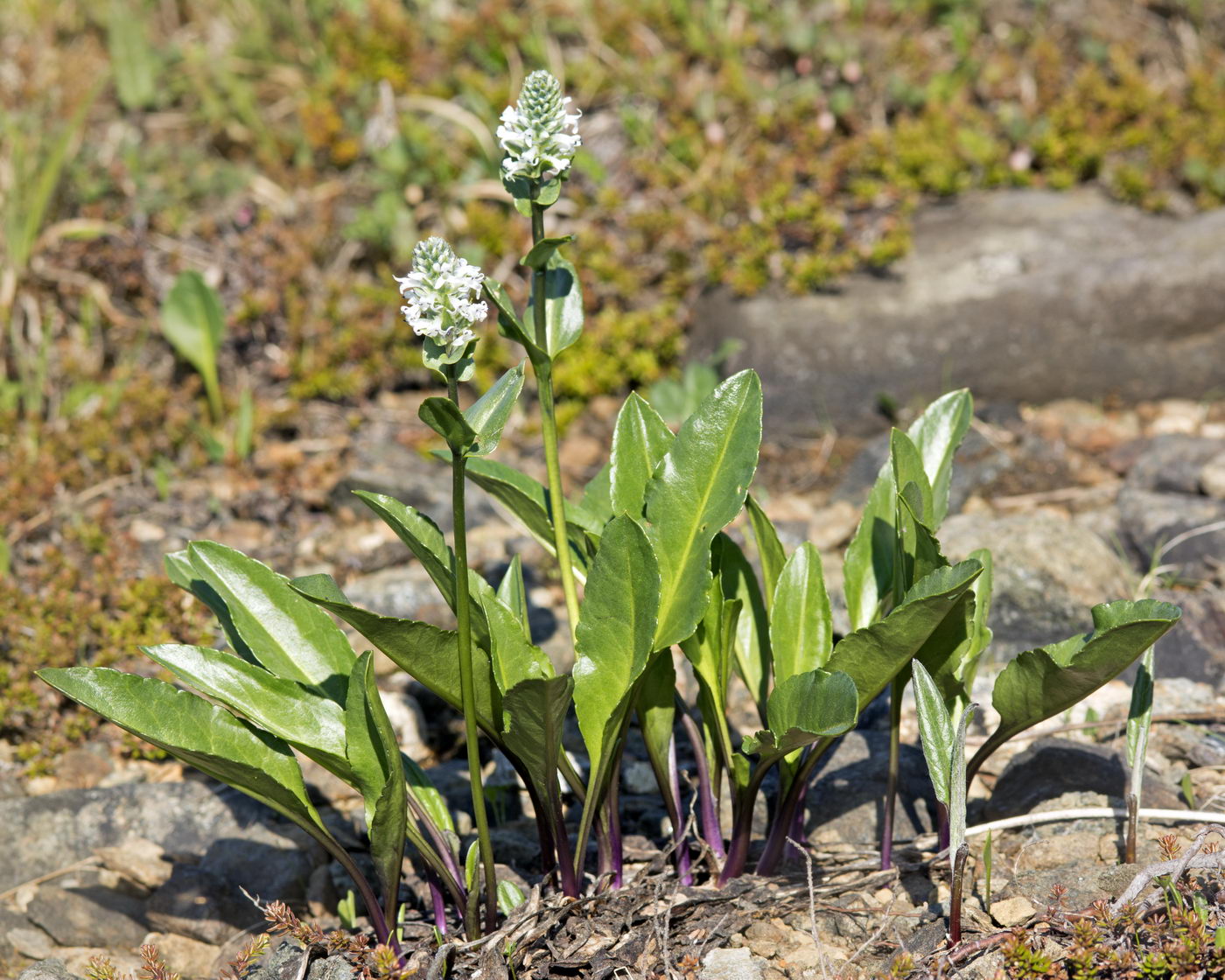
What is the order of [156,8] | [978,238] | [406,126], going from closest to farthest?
[978,238], [406,126], [156,8]

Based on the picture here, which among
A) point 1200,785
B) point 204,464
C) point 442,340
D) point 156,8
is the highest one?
point 156,8

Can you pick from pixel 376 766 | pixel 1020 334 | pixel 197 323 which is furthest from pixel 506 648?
pixel 1020 334

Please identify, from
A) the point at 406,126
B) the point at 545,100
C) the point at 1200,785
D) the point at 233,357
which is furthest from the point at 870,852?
the point at 406,126

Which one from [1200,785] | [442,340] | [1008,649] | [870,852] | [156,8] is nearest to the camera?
[442,340]

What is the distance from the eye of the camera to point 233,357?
546cm

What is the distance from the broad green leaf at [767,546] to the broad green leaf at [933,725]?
448mm

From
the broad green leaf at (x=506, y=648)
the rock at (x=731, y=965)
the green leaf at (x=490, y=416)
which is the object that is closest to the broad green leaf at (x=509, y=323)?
the green leaf at (x=490, y=416)

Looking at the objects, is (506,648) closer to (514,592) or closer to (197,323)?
(514,592)

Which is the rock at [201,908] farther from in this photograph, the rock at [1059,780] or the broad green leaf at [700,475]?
the rock at [1059,780]

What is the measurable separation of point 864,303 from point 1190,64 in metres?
2.46

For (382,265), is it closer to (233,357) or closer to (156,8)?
(233,357)

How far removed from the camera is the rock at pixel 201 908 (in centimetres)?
278

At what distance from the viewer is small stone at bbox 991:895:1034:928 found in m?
2.38

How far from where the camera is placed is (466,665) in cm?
206
